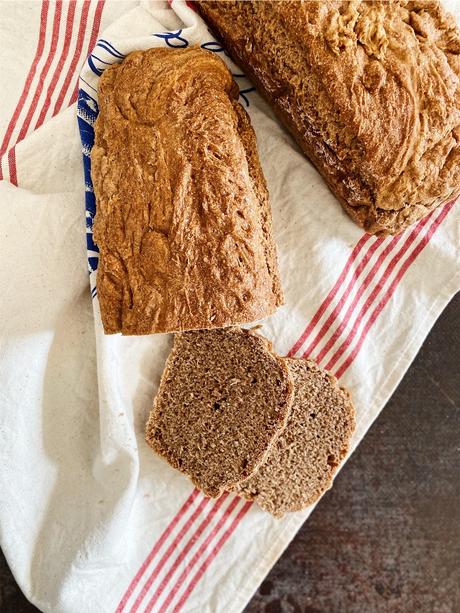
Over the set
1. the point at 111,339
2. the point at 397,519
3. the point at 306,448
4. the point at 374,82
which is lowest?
the point at 397,519

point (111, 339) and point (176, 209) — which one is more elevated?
point (176, 209)

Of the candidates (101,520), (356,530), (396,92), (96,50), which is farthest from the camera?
(356,530)

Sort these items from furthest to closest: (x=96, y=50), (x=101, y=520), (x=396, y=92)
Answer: (x=101, y=520), (x=96, y=50), (x=396, y=92)

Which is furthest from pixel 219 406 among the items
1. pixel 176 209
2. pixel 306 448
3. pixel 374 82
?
pixel 374 82

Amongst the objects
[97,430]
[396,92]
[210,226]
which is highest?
[396,92]

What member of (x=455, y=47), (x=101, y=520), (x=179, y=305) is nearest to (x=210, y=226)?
(x=179, y=305)

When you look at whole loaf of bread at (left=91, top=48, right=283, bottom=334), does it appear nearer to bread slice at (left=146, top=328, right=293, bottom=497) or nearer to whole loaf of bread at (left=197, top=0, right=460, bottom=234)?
whole loaf of bread at (left=197, top=0, right=460, bottom=234)

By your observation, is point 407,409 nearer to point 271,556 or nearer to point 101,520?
point 271,556

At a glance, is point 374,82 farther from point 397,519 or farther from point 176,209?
point 397,519
